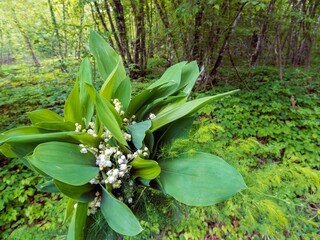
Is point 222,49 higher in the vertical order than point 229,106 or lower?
higher

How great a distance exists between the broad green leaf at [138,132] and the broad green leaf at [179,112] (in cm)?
5

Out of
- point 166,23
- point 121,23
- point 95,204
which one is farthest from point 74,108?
point 121,23

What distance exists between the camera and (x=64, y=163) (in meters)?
0.43

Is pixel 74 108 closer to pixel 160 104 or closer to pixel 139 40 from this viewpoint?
pixel 160 104

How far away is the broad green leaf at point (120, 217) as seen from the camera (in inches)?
16.4

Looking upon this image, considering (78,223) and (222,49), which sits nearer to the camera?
(78,223)

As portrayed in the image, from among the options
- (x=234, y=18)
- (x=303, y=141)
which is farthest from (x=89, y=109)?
(x=234, y=18)

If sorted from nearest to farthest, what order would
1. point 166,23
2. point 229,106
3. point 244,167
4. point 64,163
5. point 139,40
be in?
point 64,163, point 244,167, point 229,106, point 166,23, point 139,40

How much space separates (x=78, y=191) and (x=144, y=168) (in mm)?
149

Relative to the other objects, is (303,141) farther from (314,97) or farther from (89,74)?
(89,74)

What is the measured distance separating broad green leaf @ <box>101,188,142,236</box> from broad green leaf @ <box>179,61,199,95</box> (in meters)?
0.35

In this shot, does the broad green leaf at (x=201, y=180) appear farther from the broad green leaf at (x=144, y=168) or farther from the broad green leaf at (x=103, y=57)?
the broad green leaf at (x=103, y=57)

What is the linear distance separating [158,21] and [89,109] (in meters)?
4.79

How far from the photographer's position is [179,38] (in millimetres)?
3615
